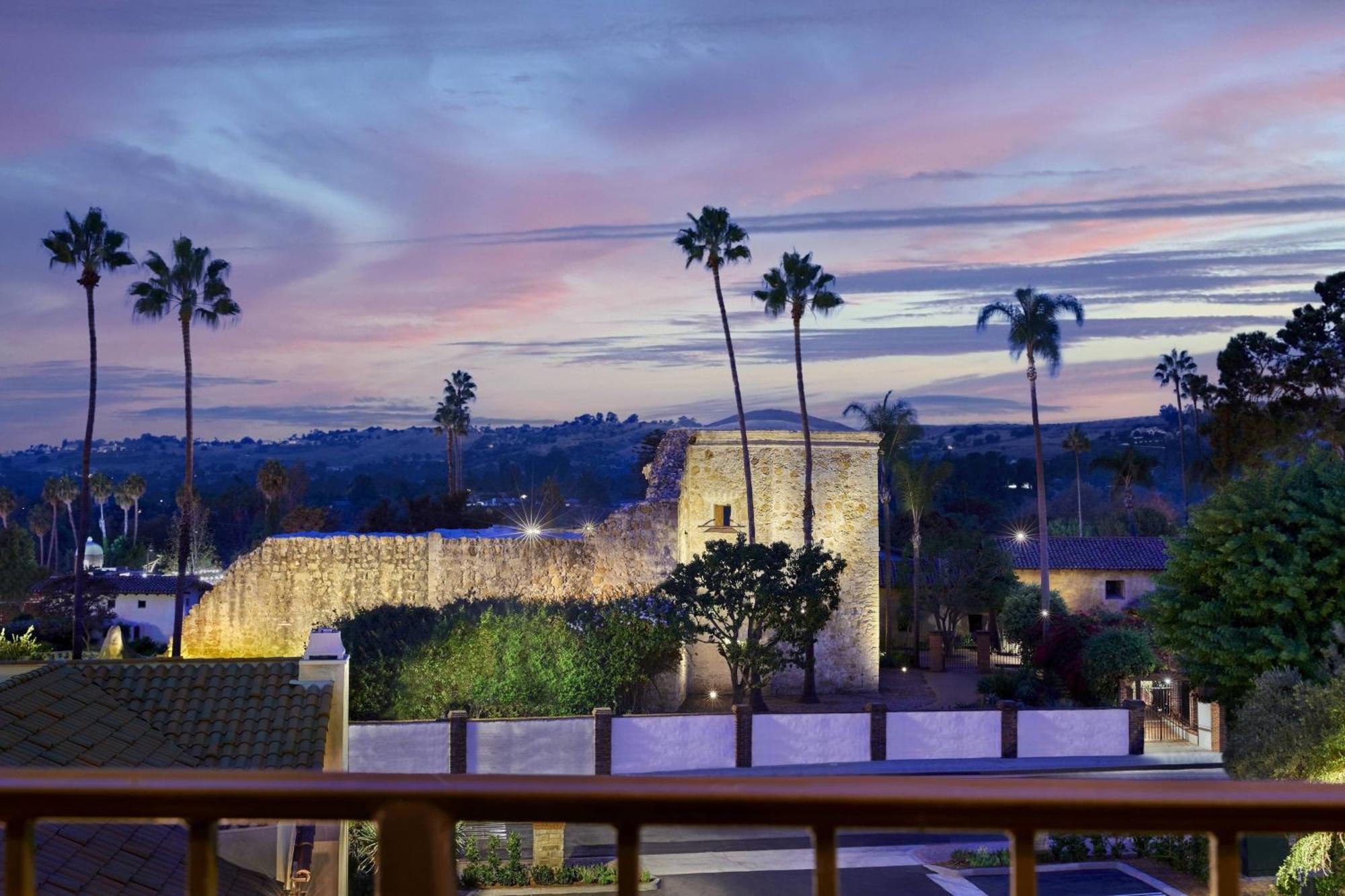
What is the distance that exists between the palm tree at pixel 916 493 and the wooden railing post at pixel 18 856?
30.2m

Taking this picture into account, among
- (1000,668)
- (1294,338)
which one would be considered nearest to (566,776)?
(1000,668)

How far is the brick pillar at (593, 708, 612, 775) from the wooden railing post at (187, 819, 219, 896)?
17.1 metres

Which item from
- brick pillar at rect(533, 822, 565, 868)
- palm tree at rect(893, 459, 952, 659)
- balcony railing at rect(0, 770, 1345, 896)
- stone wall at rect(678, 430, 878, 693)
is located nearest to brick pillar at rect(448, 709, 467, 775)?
brick pillar at rect(533, 822, 565, 868)

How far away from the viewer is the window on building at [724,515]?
25047 mm

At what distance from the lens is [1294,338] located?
→ 31.2m

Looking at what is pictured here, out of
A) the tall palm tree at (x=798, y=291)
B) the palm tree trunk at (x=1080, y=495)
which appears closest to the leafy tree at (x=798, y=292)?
the tall palm tree at (x=798, y=291)

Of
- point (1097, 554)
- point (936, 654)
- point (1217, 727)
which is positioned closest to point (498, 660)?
point (1217, 727)

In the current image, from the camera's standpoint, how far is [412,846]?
1.34m

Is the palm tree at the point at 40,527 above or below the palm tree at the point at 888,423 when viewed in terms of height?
below

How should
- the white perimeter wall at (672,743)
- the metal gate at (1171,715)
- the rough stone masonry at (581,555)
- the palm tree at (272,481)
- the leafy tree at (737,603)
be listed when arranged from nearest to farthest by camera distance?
the white perimeter wall at (672,743) → the metal gate at (1171,715) → the leafy tree at (737,603) → the rough stone masonry at (581,555) → the palm tree at (272,481)

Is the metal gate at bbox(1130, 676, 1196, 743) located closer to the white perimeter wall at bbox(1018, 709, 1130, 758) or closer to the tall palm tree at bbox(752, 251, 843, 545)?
the white perimeter wall at bbox(1018, 709, 1130, 758)

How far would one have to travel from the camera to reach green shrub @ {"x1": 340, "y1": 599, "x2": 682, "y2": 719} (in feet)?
63.1

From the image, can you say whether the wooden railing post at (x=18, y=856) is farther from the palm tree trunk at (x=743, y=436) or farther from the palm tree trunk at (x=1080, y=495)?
the palm tree trunk at (x=1080, y=495)

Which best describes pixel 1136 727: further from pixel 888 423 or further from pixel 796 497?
pixel 888 423
